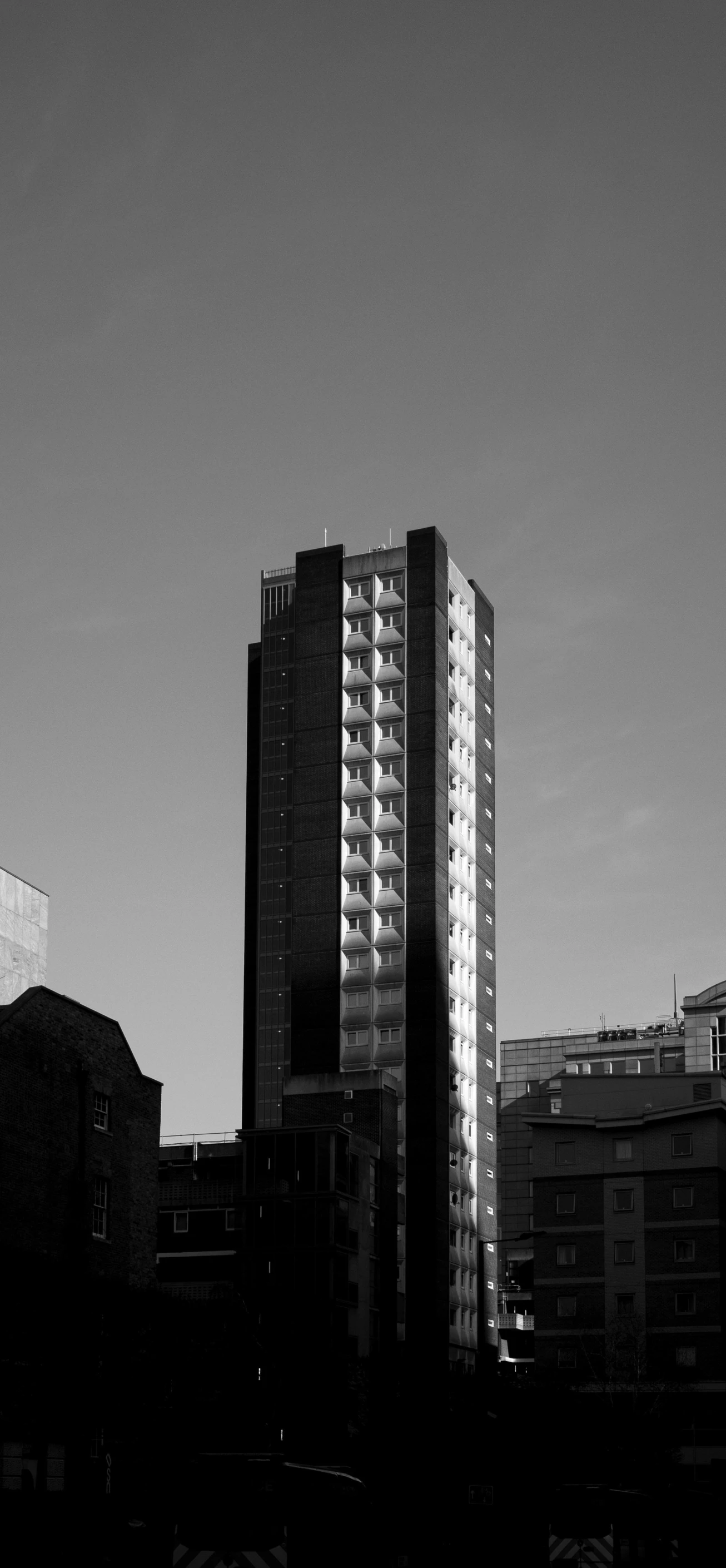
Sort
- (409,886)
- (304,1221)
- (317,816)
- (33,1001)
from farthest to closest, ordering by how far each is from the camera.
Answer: (317,816)
(409,886)
(304,1221)
(33,1001)

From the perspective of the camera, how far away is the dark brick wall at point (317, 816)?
13800 cm

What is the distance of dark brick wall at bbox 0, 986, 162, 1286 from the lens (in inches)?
2451

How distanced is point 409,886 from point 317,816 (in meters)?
9.02

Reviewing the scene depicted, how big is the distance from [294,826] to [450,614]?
66.2 feet

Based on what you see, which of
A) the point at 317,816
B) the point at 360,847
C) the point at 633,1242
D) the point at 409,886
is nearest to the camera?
the point at 633,1242

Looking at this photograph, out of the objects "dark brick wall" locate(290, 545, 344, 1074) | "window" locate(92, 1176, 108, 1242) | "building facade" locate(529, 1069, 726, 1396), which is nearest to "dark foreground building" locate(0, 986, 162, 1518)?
"window" locate(92, 1176, 108, 1242)

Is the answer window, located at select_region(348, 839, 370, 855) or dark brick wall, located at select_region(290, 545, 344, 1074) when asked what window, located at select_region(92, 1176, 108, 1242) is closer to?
dark brick wall, located at select_region(290, 545, 344, 1074)

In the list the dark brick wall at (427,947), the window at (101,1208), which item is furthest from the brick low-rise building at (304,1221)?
the window at (101,1208)

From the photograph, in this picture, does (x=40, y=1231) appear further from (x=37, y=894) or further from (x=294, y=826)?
(x=294, y=826)

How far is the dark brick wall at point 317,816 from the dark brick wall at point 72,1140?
63930 millimetres

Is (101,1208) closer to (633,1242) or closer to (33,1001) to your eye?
(33,1001)

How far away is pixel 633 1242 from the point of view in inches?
4473

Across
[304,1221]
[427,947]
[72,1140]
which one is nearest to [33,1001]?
[72,1140]

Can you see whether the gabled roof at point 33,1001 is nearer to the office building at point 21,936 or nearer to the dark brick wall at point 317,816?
the office building at point 21,936
